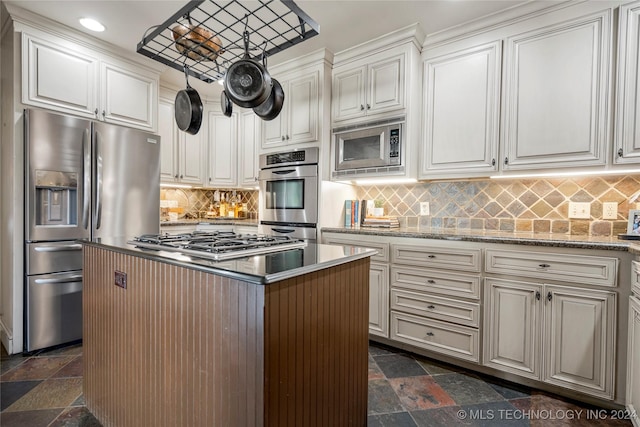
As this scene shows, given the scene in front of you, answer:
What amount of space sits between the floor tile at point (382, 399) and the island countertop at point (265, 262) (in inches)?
37.5

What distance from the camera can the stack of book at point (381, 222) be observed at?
2.79m

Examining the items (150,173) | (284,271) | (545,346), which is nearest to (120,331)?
(284,271)

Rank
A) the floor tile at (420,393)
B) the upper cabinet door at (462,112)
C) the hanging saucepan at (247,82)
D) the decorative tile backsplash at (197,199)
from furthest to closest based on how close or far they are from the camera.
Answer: the decorative tile backsplash at (197,199)
the upper cabinet door at (462,112)
the floor tile at (420,393)
the hanging saucepan at (247,82)

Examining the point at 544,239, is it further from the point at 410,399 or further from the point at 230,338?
the point at 230,338

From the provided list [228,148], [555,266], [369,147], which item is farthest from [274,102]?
[228,148]

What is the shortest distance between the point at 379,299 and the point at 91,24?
3.11m

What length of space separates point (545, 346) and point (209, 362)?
1872 mm

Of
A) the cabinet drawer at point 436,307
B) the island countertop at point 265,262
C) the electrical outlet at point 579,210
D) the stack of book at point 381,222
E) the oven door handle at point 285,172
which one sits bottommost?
the cabinet drawer at point 436,307

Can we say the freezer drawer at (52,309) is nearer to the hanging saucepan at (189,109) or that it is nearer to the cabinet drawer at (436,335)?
the hanging saucepan at (189,109)

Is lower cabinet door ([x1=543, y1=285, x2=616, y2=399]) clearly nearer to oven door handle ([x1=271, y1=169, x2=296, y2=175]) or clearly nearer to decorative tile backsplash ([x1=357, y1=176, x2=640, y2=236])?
decorative tile backsplash ([x1=357, y1=176, x2=640, y2=236])

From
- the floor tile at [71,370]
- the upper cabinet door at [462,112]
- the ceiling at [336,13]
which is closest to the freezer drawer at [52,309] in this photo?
the floor tile at [71,370]

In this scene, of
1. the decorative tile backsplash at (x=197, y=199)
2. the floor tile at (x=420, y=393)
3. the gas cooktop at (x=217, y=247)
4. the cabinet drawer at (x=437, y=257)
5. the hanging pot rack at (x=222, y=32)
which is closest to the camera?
the gas cooktop at (x=217, y=247)

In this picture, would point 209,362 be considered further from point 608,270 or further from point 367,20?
point 367,20

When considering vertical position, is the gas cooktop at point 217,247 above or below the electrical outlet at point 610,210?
below
